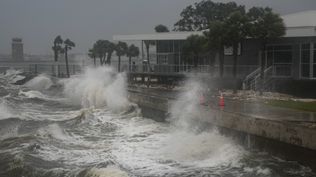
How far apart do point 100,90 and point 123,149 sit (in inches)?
757

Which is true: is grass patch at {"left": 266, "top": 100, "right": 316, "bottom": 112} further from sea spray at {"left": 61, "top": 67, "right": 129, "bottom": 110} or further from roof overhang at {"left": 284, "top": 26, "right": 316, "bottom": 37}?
sea spray at {"left": 61, "top": 67, "right": 129, "bottom": 110}

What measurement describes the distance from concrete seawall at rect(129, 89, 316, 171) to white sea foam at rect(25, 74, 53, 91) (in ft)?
142

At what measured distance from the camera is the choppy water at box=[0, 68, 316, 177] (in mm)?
14062

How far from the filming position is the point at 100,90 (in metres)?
36.2

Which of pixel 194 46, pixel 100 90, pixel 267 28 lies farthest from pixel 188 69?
pixel 267 28

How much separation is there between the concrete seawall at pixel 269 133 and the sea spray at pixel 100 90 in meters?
12.5

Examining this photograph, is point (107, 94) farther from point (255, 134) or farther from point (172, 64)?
point (255, 134)

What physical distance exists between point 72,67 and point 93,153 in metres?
62.3

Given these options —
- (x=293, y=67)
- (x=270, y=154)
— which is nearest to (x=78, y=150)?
(x=270, y=154)

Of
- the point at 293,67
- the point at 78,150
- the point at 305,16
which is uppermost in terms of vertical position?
the point at 305,16

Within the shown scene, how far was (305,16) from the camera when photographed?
3316 centimetres

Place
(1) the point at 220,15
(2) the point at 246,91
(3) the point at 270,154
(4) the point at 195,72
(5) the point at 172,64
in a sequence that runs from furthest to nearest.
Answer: (1) the point at 220,15 < (5) the point at 172,64 < (4) the point at 195,72 < (2) the point at 246,91 < (3) the point at 270,154

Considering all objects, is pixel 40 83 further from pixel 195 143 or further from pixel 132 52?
pixel 195 143

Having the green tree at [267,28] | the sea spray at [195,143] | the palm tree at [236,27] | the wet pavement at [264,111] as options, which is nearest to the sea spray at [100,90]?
the palm tree at [236,27]
